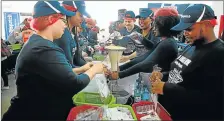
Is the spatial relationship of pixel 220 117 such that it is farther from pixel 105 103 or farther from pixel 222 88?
pixel 105 103

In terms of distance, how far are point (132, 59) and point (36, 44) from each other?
912 mm

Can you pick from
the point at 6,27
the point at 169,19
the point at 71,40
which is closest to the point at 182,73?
the point at 169,19

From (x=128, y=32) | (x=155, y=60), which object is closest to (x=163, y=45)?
(x=155, y=60)

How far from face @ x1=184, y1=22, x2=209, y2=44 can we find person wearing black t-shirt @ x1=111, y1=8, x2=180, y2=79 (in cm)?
34

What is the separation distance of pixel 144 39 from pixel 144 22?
24cm

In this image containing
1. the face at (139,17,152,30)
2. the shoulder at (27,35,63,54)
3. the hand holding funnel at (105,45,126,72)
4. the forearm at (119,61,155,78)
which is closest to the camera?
the shoulder at (27,35,63,54)

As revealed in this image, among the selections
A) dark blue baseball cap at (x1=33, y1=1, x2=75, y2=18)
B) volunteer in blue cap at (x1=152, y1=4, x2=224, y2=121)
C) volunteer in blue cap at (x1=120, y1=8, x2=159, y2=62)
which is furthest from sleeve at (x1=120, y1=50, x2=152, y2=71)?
dark blue baseball cap at (x1=33, y1=1, x2=75, y2=18)

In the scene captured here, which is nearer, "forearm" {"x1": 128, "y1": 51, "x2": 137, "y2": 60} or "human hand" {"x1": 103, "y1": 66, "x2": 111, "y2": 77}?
"human hand" {"x1": 103, "y1": 66, "x2": 111, "y2": 77}

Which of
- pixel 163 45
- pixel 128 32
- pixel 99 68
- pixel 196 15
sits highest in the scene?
pixel 196 15

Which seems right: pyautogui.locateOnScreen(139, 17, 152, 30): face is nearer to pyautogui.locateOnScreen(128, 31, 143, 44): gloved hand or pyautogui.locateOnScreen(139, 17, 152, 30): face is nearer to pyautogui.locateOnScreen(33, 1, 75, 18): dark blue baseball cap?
pyautogui.locateOnScreen(128, 31, 143, 44): gloved hand

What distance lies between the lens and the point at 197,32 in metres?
1.35

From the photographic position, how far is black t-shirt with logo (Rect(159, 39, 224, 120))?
127 cm

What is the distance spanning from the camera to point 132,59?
193 centimetres

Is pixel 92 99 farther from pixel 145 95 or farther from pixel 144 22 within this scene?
pixel 144 22
